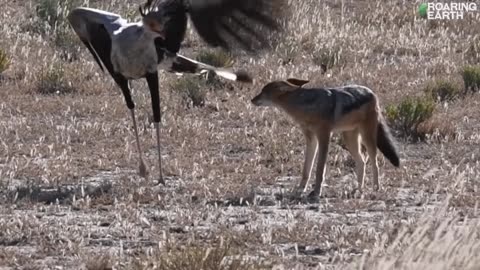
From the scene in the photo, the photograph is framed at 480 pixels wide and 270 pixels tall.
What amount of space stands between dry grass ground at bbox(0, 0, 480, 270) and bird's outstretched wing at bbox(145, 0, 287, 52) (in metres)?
1.06

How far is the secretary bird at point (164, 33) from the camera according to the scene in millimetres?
10594

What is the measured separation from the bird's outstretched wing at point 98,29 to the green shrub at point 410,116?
323 centimetres

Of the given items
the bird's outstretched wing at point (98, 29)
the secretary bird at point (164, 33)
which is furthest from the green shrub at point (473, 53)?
the bird's outstretched wing at point (98, 29)

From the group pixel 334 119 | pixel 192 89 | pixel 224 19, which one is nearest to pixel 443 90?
pixel 192 89

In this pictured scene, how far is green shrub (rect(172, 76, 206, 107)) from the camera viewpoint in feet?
46.9

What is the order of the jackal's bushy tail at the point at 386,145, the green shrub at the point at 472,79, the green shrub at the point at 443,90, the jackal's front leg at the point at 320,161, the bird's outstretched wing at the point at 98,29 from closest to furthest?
1. the jackal's front leg at the point at 320,161
2. the jackal's bushy tail at the point at 386,145
3. the bird's outstretched wing at the point at 98,29
4. the green shrub at the point at 443,90
5. the green shrub at the point at 472,79

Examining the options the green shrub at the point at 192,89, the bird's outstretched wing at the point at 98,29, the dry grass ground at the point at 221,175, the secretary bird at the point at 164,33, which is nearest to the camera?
the dry grass ground at the point at 221,175

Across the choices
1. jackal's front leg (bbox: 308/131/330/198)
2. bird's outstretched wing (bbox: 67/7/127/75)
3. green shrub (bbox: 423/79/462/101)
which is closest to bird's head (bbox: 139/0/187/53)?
bird's outstretched wing (bbox: 67/7/127/75)

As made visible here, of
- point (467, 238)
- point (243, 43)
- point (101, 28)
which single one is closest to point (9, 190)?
point (101, 28)

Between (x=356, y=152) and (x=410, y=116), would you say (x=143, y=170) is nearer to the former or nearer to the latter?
(x=356, y=152)

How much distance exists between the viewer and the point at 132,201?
31.3ft

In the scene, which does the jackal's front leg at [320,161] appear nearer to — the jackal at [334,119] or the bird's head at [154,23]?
the jackal at [334,119]

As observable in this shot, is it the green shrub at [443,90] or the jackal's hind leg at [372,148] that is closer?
the jackal's hind leg at [372,148]

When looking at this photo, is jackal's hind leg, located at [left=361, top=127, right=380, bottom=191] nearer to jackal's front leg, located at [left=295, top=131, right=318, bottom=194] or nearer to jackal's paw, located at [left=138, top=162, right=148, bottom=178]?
jackal's front leg, located at [left=295, top=131, right=318, bottom=194]
